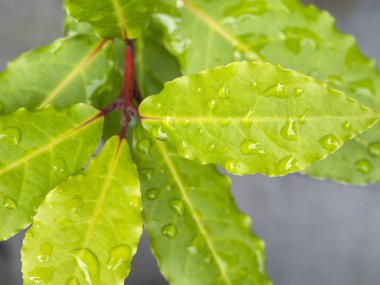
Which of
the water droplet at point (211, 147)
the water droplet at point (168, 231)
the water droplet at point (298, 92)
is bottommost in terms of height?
the water droplet at point (168, 231)

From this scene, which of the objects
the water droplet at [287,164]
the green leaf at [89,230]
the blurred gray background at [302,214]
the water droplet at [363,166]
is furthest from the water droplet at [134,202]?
the blurred gray background at [302,214]

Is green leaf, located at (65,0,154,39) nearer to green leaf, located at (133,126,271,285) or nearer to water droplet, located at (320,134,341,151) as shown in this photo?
green leaf, located at (133,126,271,285)

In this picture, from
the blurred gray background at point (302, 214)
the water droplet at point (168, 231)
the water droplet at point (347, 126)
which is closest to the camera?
the water droplet at point (347, 126)

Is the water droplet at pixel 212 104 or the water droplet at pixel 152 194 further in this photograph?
the water droplet at pixel 152 194

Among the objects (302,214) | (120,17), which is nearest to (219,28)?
(120,17)

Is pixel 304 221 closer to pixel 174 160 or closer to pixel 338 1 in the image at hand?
pixel 338 1

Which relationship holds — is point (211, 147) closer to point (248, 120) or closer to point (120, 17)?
point (248, 120)

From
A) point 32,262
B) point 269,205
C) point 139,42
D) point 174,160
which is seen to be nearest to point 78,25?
point 139,42

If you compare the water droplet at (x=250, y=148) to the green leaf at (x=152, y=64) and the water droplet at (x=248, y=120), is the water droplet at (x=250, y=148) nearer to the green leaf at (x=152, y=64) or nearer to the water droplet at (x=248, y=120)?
the water droplet at (x=248, y=120)
